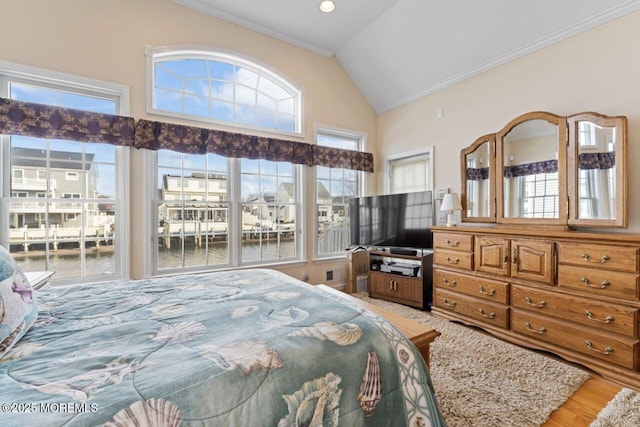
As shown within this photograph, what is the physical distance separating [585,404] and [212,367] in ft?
7.74

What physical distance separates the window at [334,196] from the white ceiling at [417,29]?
973 mm

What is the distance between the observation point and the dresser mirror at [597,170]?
87.0 inches

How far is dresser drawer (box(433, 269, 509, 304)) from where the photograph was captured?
2.67 m

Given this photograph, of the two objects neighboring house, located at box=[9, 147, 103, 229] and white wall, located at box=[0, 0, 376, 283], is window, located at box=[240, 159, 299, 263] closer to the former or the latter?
white wall, located at box=[0, 0, 376, 283]

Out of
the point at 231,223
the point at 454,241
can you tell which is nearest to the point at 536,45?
the point at 454,241

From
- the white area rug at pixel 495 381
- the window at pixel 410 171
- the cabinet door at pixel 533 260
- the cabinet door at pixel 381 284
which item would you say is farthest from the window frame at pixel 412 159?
the white area rug at pixel 495 381

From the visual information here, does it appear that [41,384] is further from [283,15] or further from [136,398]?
[283,15]

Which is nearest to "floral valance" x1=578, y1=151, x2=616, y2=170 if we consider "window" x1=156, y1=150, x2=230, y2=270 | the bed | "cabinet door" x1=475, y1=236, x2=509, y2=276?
"cabinet door" x1=475, y1=236, x2=509, y2=276

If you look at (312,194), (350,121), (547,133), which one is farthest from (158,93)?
(547,133)

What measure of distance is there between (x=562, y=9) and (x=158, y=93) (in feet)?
13.2

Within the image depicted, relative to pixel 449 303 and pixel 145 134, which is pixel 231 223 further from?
pixel 449 303

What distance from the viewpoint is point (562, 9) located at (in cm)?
253

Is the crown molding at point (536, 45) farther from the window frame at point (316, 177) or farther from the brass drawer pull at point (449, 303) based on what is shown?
the brass drawer pull at point (449, 303)

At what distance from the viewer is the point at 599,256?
209 cm
